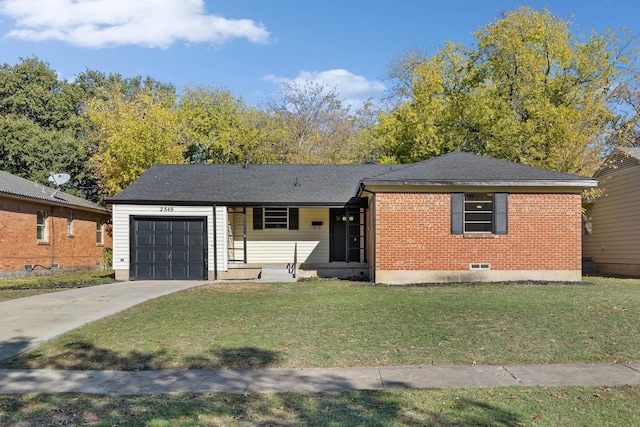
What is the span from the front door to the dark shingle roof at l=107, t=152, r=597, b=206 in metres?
0.93

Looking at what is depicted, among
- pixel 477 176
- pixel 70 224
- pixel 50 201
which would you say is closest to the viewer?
pixel 477 176

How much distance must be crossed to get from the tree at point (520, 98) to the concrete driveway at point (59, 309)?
558 inches

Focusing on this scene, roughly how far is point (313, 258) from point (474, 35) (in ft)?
45.4

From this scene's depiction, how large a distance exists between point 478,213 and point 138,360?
11395mm

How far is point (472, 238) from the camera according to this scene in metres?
15.1

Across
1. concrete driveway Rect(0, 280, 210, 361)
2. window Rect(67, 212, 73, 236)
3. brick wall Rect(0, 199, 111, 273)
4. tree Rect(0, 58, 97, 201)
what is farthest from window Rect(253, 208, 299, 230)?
tree Rect(0, 58, 97, 201)

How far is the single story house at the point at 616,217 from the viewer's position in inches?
737

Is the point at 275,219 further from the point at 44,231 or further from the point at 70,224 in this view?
the point at 70,224

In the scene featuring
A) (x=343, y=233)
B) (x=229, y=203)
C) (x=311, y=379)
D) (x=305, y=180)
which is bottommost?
(x=311, y=379)

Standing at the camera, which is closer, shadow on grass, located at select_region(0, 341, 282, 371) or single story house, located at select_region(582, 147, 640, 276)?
shadow on grass, located at select_region(0, 341, 282, 371)

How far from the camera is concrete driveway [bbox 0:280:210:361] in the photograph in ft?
26.2

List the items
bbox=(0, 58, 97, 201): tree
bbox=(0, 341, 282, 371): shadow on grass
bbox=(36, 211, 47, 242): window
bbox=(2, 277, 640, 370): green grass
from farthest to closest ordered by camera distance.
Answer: bbox=(0, 58, 97, 201): tree, bbox=(36, 211, 47, 242): window, bbox=(2, 277, 640, 370): green grass, bbox=(0, 341, 282, 371): shadow on grass

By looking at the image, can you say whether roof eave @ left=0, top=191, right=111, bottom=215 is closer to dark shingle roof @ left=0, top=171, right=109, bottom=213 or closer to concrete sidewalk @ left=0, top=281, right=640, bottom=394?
dark shingle roof @ left=0, top=171, right=109, bottom=213

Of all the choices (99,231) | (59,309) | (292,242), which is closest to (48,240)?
(99,231)
